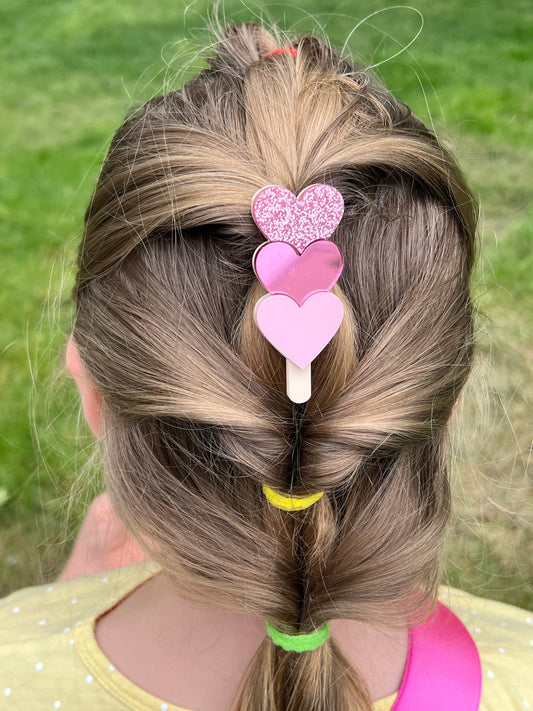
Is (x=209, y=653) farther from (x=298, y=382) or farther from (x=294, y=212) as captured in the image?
(x=294, y=212)

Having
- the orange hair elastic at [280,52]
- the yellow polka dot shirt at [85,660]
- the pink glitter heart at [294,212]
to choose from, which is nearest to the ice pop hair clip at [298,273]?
the pink glitter heart at [294,212]

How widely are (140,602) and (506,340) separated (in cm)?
206

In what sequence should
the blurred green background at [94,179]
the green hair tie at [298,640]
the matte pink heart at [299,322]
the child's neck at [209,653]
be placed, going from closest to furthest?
the matte pink heart at [299,322]
the green hair tie at [298,640]
the child's neck at [209,653]
the blurred green background at [94,179]

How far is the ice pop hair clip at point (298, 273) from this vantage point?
2.76 ft

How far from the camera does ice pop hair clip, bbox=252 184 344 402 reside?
841 millimetres

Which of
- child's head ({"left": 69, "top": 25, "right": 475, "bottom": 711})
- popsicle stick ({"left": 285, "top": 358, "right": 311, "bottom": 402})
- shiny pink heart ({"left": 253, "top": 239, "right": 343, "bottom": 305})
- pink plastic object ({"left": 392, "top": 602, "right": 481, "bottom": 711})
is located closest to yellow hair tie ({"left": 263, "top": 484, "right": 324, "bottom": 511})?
child's head ({"left": 69, "top": 25, "right": 475, "bottom": 711})

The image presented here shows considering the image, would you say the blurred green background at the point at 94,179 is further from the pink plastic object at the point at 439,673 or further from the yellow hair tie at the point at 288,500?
the yellow hair tie at the point at 288,500

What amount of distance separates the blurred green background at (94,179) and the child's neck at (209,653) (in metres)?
0.26

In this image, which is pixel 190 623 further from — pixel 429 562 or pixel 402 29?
pixel 402 29

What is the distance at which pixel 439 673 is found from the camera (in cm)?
112

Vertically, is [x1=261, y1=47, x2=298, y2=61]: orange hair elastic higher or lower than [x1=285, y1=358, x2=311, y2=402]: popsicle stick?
higher

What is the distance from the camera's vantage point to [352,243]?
915 millimetres

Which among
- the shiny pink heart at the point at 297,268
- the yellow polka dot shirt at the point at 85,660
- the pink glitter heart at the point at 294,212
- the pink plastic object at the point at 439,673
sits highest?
the pink glitter heart at the point at 294,212

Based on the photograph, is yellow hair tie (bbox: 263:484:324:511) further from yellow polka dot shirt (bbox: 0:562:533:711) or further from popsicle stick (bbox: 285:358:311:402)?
yellow polka dot shirt (bbox: 0:562:533:711)
